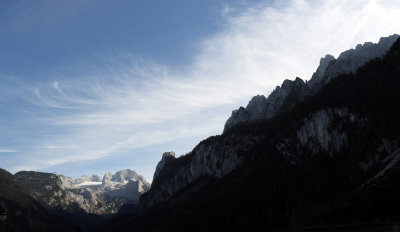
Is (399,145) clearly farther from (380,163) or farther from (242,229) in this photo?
(242,229)

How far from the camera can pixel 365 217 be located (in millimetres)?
127125

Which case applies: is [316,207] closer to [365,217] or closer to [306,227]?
[306,227]

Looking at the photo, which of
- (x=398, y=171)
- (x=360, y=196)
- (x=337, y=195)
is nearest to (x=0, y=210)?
(x=360, y=196)

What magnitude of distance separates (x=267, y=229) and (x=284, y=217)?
578 inches

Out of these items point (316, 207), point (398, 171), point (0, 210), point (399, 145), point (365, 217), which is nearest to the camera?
point (0, 210)

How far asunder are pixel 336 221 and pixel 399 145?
89952mm

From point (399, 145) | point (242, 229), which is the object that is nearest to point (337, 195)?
point (399, 145)

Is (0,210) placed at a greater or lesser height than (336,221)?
greater

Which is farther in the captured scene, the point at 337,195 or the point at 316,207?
the point at 337,195

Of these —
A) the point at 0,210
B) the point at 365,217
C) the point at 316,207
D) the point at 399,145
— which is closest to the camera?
the point at 0,210

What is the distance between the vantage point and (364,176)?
199 meters

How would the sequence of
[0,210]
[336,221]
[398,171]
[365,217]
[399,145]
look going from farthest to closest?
1. [399,145]
2. [398,171]
3. [336,221]
4. [365,217]
5. [0,210]

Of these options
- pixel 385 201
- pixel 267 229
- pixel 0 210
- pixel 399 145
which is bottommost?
pixel 267 229

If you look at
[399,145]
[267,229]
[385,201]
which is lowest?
[267,229]
